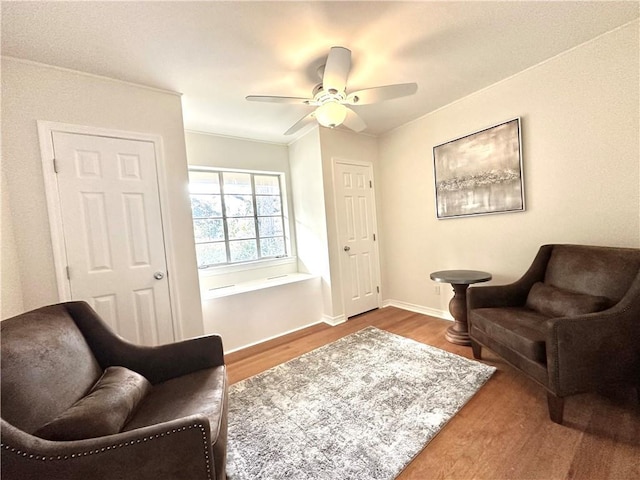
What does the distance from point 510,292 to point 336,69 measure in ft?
7.30

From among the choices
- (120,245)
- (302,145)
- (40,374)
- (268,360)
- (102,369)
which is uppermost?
(302,145)

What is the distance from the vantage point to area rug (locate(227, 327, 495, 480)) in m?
1.32

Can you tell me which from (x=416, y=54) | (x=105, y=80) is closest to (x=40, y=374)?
(x=105, y=80)

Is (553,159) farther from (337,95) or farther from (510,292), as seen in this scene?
(337,95)

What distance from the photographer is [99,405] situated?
3.36 feet

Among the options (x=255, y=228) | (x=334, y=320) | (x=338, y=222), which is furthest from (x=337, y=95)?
(x=334, y=320)

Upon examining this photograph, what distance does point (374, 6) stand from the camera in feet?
4.80

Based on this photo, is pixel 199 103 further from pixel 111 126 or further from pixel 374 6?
pixel 374 6

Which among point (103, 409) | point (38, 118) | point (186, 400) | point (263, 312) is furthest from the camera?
point (263, 312)

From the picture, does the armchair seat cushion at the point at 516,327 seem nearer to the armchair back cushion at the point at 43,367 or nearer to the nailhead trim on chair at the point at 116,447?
the nailhead trim on chair at the point at 116,447

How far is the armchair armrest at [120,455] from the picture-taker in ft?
2.53

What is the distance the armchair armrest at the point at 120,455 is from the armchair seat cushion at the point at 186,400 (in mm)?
132

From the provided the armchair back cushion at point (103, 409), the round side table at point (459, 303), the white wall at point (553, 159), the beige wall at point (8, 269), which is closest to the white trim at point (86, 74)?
the beige wall at point (8, 269)

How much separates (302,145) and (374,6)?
211cm
